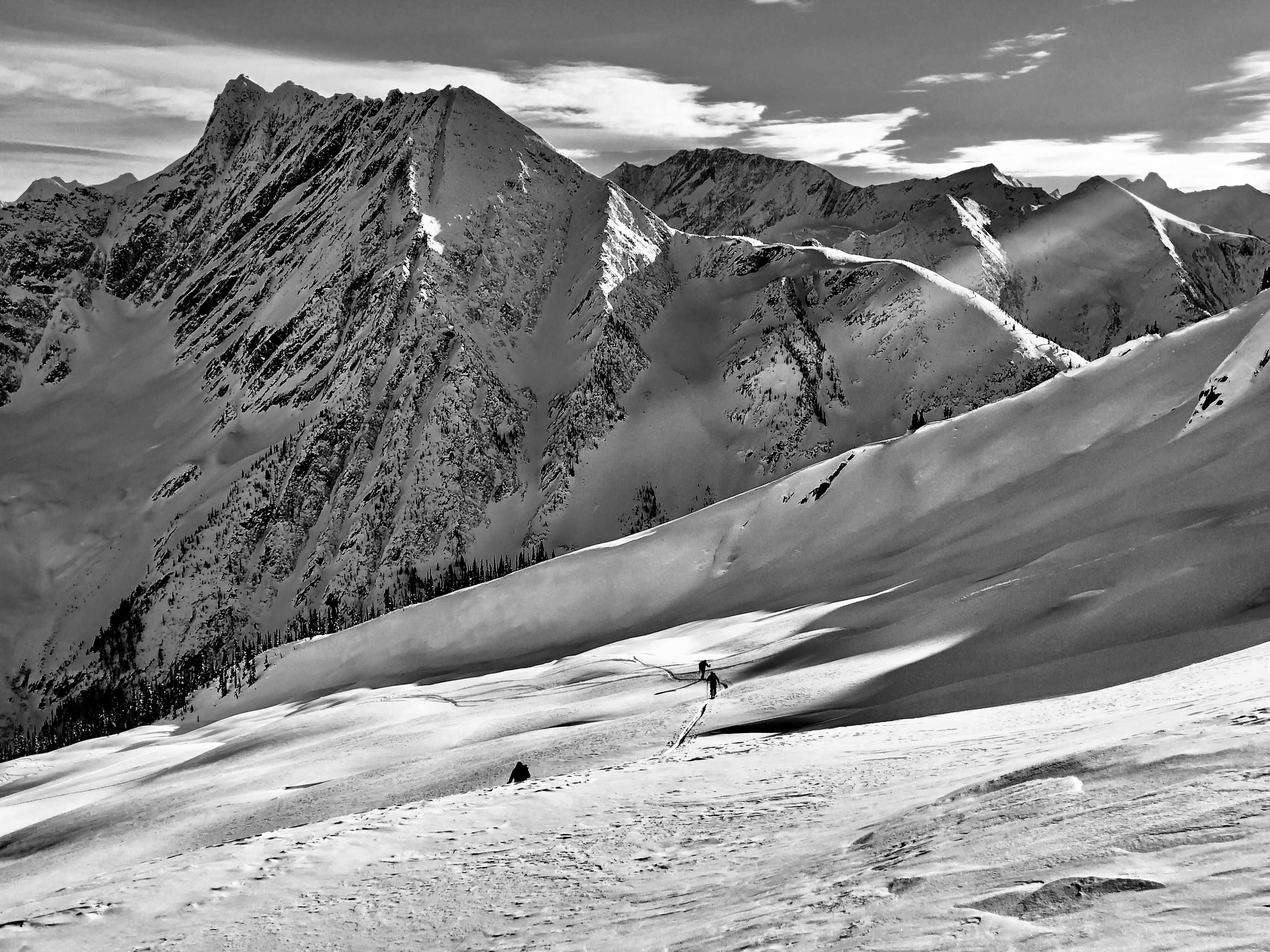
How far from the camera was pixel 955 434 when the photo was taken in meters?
105

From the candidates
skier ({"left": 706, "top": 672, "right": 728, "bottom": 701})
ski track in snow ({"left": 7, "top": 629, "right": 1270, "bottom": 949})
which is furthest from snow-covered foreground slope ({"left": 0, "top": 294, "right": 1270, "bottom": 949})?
skier ({"left": 706, "top": 672, "right": 728, "bottom": 701})

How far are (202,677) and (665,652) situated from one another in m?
138

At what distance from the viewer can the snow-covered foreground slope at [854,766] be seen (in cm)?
1172

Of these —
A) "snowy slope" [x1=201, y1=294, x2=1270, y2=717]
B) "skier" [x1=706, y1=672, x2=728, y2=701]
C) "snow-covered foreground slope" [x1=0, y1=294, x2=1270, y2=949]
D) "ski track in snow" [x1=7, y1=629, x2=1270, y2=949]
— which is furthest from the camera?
"skier" [x1=706, y1=672, x2=728, y2=701]

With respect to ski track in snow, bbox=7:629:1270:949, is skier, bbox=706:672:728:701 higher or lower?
lower

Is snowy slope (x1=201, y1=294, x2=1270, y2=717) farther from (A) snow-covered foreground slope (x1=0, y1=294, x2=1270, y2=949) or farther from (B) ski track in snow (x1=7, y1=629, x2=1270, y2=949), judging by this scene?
(B) ski track in snow (x1=7, y1=629, x2=1270, y2=949)

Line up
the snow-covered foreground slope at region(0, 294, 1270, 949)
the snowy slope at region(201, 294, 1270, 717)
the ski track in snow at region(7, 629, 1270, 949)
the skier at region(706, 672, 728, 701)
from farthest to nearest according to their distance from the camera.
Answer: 1. the skier at region(706, 672, 728, 701)
2. the snowy slope at region(201, 294, 1270, 717)
3. the snow-covered foreground slope at region(0, 294, 1270, 949)
4. the ski track in snow at region(7, 629, 1270, 949)

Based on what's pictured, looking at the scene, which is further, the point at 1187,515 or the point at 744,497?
the point at 744,497

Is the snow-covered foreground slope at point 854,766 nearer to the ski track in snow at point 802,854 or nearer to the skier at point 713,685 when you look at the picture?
the ski track in snow at point 802,854

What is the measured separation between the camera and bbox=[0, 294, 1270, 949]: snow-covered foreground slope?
11.7 m

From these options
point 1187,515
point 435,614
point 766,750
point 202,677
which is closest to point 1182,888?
point 766,750

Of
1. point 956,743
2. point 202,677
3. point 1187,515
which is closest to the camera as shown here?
point 956,743

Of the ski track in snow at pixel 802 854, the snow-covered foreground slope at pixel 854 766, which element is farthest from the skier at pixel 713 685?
the ski track in snow at pixel 802 854

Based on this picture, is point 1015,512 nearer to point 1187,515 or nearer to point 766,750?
point 1187,515
